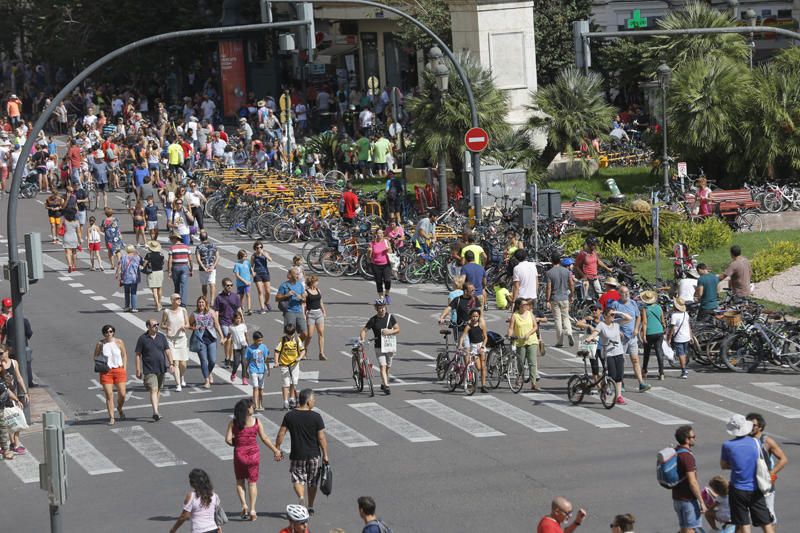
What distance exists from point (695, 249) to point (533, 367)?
1124cm

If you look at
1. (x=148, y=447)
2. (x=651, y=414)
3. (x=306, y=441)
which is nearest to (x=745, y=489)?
(x=306, y=441)

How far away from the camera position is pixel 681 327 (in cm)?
2394

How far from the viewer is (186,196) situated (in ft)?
124

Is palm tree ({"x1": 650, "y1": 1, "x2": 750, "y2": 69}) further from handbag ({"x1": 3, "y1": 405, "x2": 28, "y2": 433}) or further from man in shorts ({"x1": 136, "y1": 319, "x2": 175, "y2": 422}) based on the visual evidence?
handbag ({"x1": 3, "y1": 405, "x2": 28, "y2": 433})

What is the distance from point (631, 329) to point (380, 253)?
746cm

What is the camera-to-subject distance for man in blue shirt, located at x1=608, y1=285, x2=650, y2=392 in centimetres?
2278

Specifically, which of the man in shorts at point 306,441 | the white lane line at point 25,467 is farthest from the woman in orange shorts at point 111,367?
the man in shorts at point 306,441

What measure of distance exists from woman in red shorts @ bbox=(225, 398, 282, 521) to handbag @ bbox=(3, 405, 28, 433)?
174 inches

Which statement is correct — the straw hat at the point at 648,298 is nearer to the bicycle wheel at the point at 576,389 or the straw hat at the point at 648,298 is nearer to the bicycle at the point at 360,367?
the bicycle wheel at the point at 576,389

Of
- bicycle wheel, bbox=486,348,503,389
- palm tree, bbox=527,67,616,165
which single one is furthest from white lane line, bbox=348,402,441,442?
palm tree, bbox=527,67,616,165

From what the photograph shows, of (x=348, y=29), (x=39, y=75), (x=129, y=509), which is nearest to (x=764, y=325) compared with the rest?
(x=129, y=509)

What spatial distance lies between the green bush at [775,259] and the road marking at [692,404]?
8.23 meters

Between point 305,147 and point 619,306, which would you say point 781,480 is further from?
point 305,147

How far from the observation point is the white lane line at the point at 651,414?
2084 centimetres
